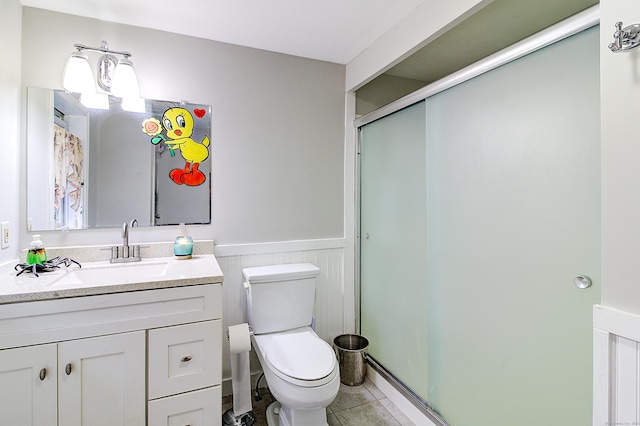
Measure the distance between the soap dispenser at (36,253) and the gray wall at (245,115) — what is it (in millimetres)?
191

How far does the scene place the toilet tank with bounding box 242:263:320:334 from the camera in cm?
188

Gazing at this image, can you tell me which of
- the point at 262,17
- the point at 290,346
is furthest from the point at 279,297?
the point at 262,17

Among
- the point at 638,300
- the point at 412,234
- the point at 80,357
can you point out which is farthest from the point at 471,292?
the point at 80,357

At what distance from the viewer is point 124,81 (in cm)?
172

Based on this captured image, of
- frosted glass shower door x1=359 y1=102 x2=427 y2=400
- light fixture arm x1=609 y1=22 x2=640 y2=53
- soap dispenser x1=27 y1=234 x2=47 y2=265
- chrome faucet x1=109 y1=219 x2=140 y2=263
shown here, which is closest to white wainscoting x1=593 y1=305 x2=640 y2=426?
light fixture arm x1=609 y1=22 x2=640 y2=53

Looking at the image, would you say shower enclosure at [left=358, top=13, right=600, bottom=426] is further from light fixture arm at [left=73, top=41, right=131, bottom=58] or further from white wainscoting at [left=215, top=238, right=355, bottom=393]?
light fixture arm at [left=73, top=41, right=131, bottom=58]

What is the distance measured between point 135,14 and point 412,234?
1.97m

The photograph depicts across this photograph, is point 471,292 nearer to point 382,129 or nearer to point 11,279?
point 382,129

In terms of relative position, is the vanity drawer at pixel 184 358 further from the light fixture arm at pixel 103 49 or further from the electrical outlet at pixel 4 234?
the light fixture arm at pixel 103 49

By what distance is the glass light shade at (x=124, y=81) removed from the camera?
1715mm

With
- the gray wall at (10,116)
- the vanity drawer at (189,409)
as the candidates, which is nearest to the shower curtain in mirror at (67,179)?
the gray wall at (10,116)

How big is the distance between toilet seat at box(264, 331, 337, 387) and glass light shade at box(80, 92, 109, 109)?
1.62m

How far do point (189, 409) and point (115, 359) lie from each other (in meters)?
0.39

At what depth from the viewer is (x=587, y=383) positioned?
1.06 metres
